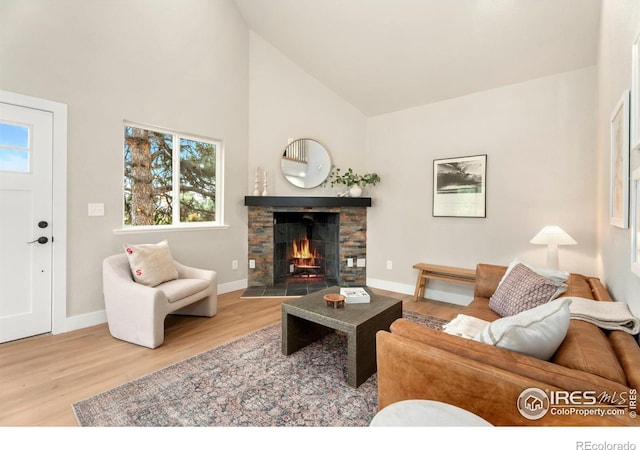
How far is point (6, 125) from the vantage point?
2.38m

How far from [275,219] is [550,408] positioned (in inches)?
151

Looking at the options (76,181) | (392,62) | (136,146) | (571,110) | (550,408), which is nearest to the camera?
(550,408)

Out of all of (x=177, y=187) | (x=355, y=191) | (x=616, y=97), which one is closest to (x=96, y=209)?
(x=177, y=187)

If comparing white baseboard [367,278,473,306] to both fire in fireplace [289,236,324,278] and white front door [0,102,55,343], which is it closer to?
fire in fireplace [289,236,324,278]

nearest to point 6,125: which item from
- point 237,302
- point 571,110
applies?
point 237,302

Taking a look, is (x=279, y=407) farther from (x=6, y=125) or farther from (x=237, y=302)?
(x=6, y=125)

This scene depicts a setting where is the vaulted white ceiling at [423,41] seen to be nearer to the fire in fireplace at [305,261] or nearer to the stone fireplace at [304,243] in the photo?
the stone fireplace at [304,243]

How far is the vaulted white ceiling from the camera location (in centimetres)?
266

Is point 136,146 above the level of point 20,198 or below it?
above

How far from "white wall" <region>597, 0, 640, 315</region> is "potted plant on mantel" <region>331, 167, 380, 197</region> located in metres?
2.48

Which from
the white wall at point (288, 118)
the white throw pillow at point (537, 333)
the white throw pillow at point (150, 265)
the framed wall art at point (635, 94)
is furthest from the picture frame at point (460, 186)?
the white throw pillow at point (150, 265)

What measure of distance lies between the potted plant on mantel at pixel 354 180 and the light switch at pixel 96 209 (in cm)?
290

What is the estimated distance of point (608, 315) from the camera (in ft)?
4.71

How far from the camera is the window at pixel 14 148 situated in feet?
7.77
